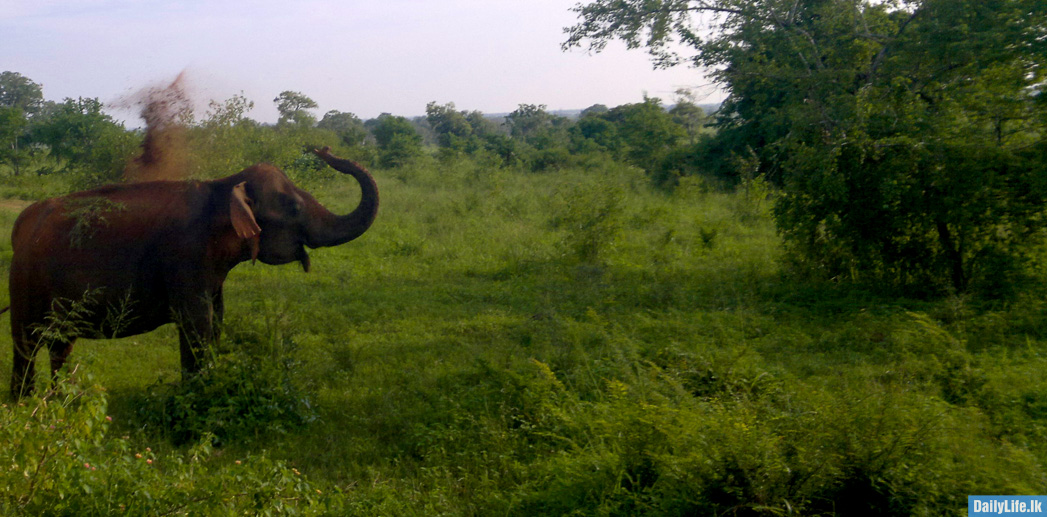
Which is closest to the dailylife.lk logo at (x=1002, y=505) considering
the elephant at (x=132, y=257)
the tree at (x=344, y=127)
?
the elephant at (x=132, y=257)

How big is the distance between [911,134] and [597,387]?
4.76 m

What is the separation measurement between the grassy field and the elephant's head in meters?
0.53

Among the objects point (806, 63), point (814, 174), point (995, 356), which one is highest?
point (806, 63)

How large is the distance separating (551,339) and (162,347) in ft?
11.7

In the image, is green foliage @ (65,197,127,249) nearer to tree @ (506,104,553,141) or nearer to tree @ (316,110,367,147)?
tree @ (316,110,367,147)

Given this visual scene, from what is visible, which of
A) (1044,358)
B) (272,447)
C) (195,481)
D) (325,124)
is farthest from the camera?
(325,124)

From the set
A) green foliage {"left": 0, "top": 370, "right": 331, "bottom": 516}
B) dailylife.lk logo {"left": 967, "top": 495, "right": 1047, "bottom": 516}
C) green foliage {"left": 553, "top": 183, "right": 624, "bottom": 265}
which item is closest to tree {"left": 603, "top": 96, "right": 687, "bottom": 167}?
green foliage {"left": 553, "top": 183, "right": 624, "bottom": 265}

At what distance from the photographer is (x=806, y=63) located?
8812 millimetres

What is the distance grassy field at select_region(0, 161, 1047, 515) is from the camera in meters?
3.40

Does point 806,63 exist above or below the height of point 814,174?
above

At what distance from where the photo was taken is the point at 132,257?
214 inches

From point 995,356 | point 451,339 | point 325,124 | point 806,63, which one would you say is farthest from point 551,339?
point 325,124

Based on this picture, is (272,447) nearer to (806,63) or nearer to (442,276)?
(442,276)

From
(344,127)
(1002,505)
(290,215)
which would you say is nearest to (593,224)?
(290,215)
